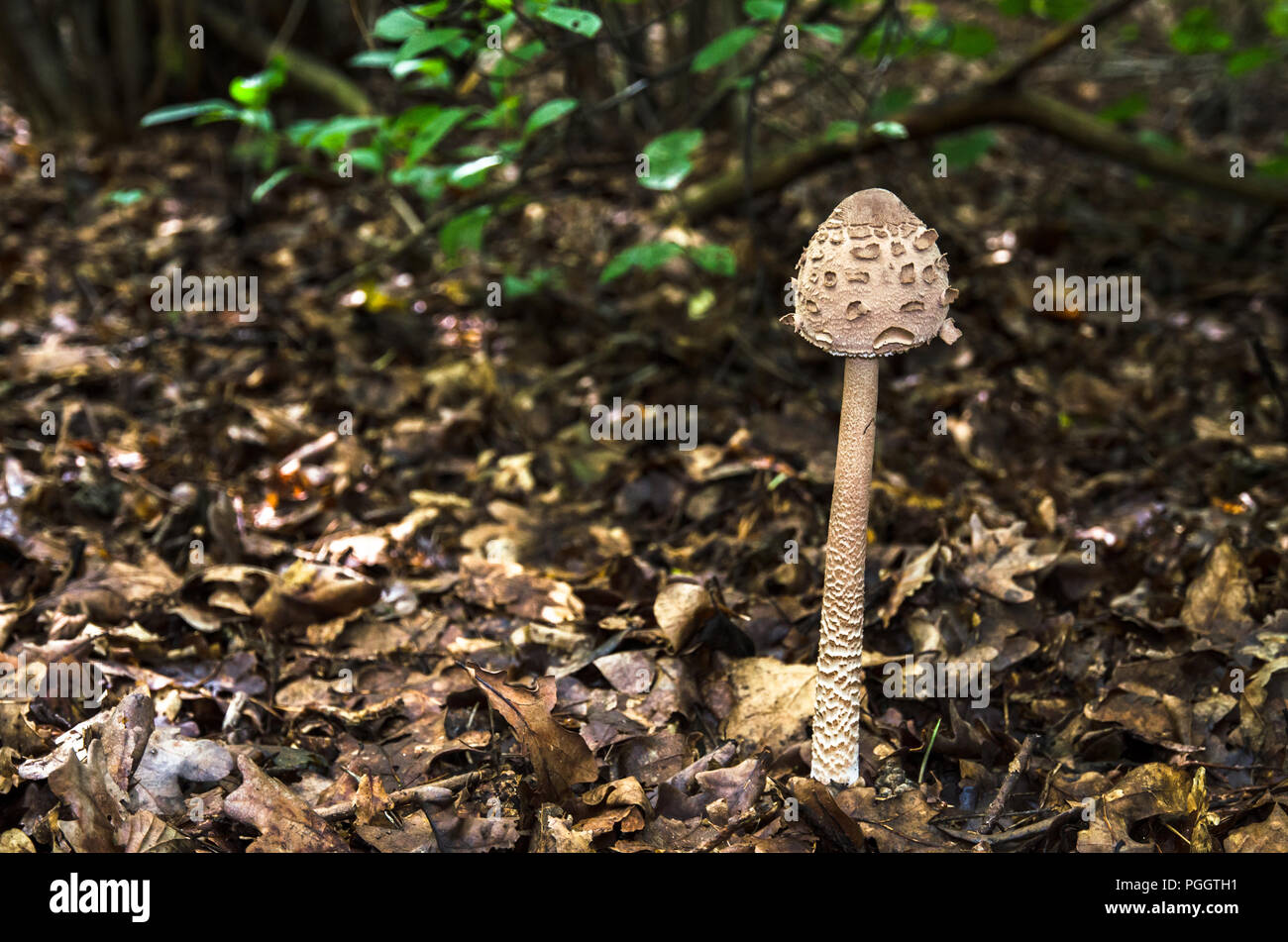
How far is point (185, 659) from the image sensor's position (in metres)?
3.85

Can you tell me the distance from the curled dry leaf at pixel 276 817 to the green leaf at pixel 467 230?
2932 mm

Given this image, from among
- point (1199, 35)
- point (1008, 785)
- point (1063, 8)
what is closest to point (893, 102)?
point (1063, 8)

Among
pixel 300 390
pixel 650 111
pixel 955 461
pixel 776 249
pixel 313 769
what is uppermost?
pixel 650 111

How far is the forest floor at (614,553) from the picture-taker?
3.11 metres

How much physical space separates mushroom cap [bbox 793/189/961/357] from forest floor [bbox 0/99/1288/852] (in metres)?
1.36

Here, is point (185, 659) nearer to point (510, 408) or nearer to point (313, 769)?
point (313, 769)

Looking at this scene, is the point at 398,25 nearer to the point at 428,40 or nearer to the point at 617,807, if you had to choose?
the point at 428,40

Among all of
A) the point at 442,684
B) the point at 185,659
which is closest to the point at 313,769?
the point at 442,684

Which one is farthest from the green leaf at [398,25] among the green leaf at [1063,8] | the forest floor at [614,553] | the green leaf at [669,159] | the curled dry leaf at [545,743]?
the green leaf at [1063,8]

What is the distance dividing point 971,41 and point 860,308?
14.9 feet

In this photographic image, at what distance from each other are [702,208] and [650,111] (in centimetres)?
119

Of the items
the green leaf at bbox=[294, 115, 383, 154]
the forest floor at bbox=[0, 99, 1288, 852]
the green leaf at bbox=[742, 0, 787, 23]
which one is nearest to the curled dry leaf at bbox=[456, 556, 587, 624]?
the forest floor at bbox=[0, 99, 1288, 852]

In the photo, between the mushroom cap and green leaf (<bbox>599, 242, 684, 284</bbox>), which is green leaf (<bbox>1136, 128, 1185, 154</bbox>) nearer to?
green leaf (<bbox>599, 242, 684, 284</bbox>)

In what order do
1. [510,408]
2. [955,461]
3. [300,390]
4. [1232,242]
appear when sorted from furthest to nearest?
[1232,242], [300,390], [510,408], [955,461]
